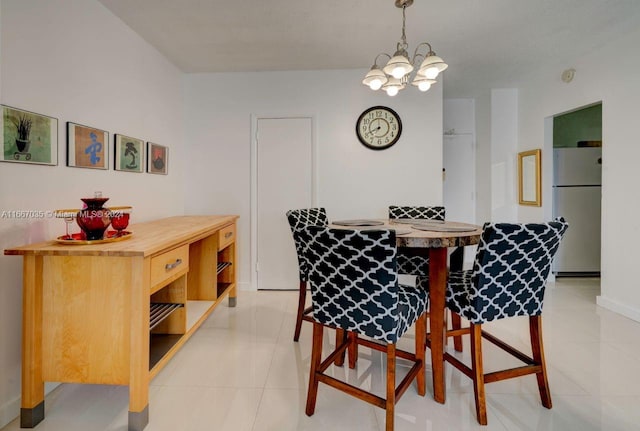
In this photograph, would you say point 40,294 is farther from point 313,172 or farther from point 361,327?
point 313,172

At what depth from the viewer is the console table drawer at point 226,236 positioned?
98.7 inches

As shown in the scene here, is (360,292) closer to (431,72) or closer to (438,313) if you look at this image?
(438,313)

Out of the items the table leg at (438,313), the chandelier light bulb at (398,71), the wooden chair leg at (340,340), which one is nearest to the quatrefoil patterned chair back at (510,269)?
the table leg at (438,313)

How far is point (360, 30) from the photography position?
2479 millimetres

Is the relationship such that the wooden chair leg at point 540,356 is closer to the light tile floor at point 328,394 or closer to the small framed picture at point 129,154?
the light tile floor at point 328,394

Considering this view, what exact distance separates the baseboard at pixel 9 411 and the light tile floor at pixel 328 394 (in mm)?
68

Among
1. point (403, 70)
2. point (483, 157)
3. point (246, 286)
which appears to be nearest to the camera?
point (403, 70)

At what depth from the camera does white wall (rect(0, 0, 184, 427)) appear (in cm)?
147

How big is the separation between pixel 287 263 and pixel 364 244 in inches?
88.7

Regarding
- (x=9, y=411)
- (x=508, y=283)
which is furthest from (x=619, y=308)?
(x=9, y=411)

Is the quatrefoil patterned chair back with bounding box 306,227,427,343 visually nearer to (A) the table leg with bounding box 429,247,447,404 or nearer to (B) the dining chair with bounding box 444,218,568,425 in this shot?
(A) the table leg with bounding box 429,247,447,404

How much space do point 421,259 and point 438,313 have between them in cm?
86

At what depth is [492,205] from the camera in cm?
401

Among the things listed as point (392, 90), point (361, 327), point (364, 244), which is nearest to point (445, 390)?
point (361, 327)
